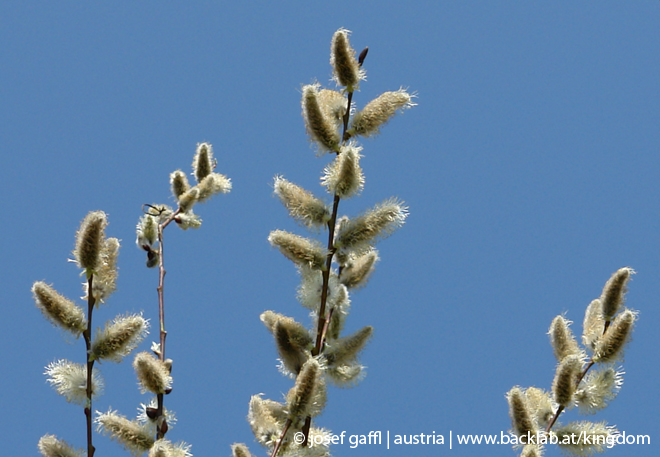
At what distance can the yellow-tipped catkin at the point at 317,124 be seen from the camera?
241 cm

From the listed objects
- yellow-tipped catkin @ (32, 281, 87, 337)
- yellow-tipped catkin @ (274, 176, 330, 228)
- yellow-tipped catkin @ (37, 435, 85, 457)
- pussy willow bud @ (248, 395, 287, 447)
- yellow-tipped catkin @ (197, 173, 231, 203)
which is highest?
yellow-tipped catkin @ (197, 173, 231, 203)

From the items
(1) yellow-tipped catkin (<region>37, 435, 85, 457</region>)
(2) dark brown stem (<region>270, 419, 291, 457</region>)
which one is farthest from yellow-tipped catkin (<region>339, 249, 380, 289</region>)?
(1) yellow-tipped catkin (<region>37, 435, 85, 457</region>)

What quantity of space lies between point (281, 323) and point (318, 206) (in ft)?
1.36

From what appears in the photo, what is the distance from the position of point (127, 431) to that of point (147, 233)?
2.73 ft

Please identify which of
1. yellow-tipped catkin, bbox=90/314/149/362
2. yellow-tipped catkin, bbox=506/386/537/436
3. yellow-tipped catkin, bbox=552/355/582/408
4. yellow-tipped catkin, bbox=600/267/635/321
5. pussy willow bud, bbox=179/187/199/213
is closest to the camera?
yellow-tipped catkin, bbox=90/314/149/362

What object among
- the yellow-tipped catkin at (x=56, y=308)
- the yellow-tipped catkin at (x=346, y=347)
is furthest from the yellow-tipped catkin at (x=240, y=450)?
the yellow-tipped catkin at (x=56, y=308)

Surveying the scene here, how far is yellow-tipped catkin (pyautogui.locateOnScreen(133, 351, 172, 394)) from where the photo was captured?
7.29 ft

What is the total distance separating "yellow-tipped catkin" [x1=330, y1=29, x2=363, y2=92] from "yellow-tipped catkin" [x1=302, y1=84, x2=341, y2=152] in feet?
0.37

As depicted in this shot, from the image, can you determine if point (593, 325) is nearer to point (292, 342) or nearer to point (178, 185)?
point (292, 342)

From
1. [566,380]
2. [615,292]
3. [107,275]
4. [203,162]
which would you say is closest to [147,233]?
[203,162]

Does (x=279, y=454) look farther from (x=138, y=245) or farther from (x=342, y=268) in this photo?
(x=138, y=245)

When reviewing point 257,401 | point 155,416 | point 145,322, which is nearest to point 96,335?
point 145,322

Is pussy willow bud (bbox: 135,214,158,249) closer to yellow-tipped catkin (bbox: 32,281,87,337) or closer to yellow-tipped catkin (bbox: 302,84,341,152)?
yellow-tipped catkin (bbox: 32,281,87,337)

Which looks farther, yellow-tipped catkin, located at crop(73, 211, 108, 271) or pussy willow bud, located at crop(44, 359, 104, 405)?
pussy willow bud, located at crop(44, 359, 104, 405)
